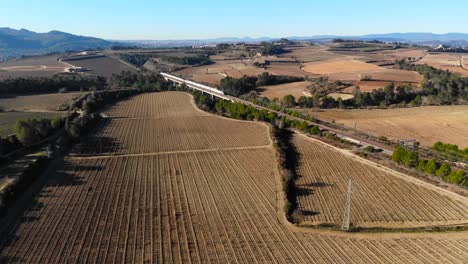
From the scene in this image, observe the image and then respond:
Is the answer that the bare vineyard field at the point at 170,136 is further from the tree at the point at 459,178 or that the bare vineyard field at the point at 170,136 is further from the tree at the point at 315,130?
the tree at the point at 459,178

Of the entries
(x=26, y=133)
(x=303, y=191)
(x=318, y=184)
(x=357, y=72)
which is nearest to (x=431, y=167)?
(x=318, y=184)

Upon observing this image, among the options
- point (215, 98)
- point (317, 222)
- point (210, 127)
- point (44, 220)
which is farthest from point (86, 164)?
point (215, 98)

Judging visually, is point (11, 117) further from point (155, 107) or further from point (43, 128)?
point (155, 107)

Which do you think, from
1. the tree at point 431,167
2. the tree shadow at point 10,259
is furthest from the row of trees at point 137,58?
the tree shadow at point 10,259

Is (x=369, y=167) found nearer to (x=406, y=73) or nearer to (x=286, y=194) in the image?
(x=286, y=194)

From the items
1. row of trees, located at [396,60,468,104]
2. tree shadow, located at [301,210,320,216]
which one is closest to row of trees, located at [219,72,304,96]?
row of trees, located at [396,60,468,104]

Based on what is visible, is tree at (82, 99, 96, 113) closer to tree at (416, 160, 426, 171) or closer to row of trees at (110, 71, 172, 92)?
row of trees at (110, 71, 172, 92)
